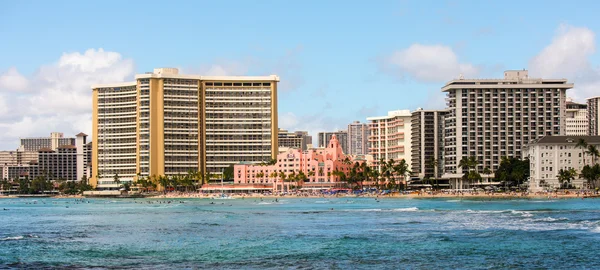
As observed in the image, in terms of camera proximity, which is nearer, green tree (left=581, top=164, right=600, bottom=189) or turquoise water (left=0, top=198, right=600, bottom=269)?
turquoise water (left=0, top=198, right=600, bottom=269)

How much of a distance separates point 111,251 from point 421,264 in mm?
25775

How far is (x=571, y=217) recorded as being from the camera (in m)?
101

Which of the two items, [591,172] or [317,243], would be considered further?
[591,172]

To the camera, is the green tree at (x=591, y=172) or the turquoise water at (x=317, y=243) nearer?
the turquoise water at (x=317, y=243)

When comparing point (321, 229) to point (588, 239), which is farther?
point (321, 229)

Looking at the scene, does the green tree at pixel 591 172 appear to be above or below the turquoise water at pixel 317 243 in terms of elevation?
above

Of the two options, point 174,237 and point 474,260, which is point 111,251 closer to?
point 174,237

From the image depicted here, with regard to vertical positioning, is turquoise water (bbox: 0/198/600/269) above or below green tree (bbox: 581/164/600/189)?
below

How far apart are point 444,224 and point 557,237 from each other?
65.6 feet

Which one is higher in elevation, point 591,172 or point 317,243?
point 591,172

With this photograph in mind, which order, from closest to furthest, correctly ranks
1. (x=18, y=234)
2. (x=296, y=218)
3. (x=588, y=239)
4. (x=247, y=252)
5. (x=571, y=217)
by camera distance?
(x=247, y=252), (x=588, y=239), (x=18, y=234), (x=571, y=217), (x=296, y=218)

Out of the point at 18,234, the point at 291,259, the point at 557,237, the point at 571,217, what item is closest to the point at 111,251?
the point at 291,259

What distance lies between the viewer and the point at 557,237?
7388 cm

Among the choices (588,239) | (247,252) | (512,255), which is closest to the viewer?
(512,255)
